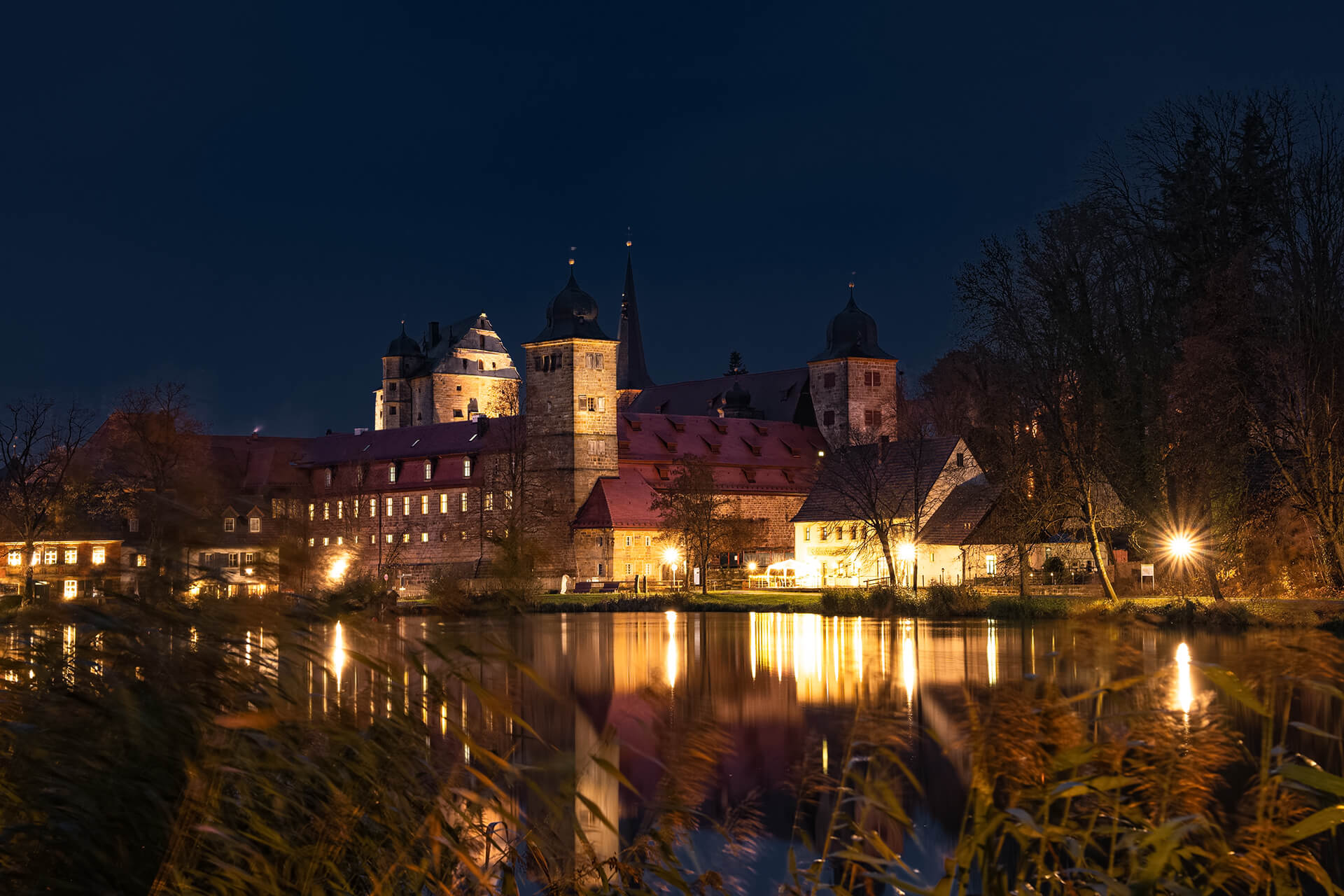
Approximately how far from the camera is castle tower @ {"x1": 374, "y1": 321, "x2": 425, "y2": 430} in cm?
12488

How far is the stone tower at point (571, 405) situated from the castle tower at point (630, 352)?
3544 cm

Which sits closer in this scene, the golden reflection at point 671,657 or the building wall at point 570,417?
the golden reflection at point 671,657

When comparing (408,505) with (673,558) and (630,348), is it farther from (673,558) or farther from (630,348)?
(630,348)

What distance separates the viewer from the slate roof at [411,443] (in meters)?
78.2

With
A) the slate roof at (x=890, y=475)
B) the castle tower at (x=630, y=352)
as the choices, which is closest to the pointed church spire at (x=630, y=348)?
the castle tower at (x=630, y=352)

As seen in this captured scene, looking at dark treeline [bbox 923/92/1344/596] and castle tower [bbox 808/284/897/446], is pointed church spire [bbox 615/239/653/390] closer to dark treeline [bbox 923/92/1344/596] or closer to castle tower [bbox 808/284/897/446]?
castle tower [bbox 808/284/897/446]

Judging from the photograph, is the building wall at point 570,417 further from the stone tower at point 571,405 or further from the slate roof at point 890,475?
the slate roof at point 890,475

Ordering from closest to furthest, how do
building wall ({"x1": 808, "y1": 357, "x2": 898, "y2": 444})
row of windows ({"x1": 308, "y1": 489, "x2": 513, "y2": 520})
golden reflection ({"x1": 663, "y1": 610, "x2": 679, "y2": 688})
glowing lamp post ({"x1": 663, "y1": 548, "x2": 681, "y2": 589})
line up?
golden reflection ({"x1": 663, "y1": 610, "x2": 679, "y2": 688}) → glowing lamp post ({"x1": 663, "y1": 548, "x2": 681, "y2": 589}) → row of windows ({"x1": 308, "y1": 489, "x2": 513, "y2": 520}) → building wall ({"x1": 808, "y1": 357, "x2": 898, "y2": 444})

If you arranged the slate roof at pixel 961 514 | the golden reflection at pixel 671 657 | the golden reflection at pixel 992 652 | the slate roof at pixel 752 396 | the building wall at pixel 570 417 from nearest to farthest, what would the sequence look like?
the golden reflection at pixel 992 652, the golden reflection at pixel 671 657, the slate roof at pixel 961 514, the building wall at pixel 570 417, the slate roof at pixel 752 396

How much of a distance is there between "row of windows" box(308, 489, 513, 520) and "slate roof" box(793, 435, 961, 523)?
1725 centimetres

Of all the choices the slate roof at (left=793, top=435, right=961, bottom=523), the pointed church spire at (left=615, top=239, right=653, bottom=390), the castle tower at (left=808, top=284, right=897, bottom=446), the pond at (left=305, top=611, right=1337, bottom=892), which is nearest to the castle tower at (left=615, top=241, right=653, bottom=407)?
the pointed church spire at (left=615, top=239, right=653, bottom=390)

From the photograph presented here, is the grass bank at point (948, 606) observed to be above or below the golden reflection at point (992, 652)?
above

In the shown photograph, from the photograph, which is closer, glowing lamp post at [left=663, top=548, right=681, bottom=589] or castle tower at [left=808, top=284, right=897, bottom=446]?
glowing lamp post at [left=663, top=548, right=681, bottom=589]

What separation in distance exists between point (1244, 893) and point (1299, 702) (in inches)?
496
